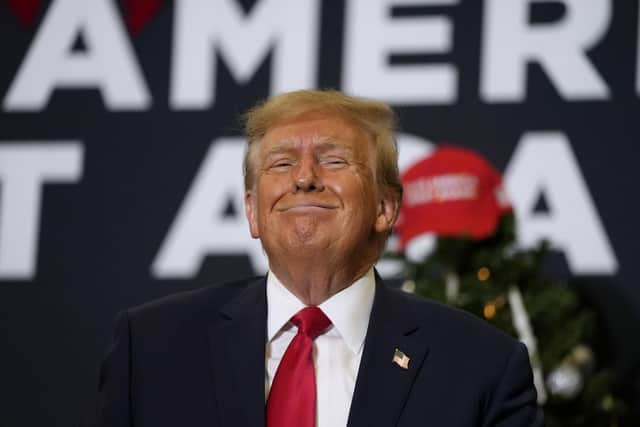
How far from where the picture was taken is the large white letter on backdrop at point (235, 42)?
476 centimetres

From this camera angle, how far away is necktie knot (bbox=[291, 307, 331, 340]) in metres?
2.28

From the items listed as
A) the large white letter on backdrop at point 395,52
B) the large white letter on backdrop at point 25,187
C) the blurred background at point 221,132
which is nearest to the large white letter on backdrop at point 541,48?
the blurred background at point 221,132

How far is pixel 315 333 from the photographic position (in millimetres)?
2303

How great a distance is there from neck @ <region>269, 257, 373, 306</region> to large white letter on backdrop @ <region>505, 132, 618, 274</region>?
2154 millimetres

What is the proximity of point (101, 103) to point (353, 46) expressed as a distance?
1158mm

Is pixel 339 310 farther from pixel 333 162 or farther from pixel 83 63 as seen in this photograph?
pixel 83 63

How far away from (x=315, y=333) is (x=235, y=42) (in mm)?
2741

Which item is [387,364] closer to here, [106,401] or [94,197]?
[106,401]

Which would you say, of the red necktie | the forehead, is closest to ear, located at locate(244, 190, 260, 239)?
the forehead

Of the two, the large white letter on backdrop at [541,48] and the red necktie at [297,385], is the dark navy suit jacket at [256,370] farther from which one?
the large white letter on backdrop at [541,48]

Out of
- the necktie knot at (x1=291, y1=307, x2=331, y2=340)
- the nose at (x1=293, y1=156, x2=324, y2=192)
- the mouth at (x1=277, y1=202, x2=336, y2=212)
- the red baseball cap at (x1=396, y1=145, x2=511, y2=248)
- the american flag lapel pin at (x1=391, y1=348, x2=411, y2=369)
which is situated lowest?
the red baseball cap at (x1=396, y1=145, x2=511, y2=248)

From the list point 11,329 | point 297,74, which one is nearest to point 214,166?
point 297,74

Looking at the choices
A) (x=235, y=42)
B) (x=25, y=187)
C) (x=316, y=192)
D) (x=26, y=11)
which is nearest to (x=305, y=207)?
(x=316, y=192)

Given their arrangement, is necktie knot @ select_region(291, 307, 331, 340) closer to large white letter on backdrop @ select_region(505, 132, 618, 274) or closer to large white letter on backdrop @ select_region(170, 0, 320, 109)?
large white letter on backdrop @ select_region(505, 132, 618, 274)
